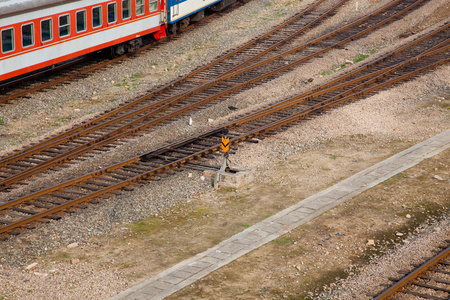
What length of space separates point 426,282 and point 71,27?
15.7m

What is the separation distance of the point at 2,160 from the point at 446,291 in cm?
1091

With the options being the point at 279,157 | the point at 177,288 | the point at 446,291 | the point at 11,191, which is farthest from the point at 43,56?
the point at 446,291

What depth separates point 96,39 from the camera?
23.1 meters

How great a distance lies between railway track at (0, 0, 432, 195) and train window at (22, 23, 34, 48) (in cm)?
370

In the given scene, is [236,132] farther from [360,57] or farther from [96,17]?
[360,57]

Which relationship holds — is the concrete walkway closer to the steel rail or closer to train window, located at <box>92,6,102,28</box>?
the steel rail

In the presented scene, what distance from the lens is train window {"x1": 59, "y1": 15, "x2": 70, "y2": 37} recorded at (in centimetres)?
2141

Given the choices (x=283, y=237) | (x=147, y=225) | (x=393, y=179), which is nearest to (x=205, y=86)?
(x=393, y=179)

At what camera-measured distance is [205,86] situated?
72.8 ft

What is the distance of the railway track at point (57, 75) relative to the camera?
69.9 feet

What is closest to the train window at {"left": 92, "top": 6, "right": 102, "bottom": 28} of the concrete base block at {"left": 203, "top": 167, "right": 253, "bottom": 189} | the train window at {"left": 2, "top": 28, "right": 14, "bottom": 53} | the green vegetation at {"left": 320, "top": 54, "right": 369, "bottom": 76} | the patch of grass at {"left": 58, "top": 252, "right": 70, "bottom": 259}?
the train window at {"left": 2, "top": 28, "right": 14, "bottom": 53}

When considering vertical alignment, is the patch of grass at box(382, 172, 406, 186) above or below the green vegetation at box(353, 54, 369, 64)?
below

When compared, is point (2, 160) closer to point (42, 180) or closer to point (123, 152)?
point (42, 180)

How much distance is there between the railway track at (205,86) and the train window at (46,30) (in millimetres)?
3736
